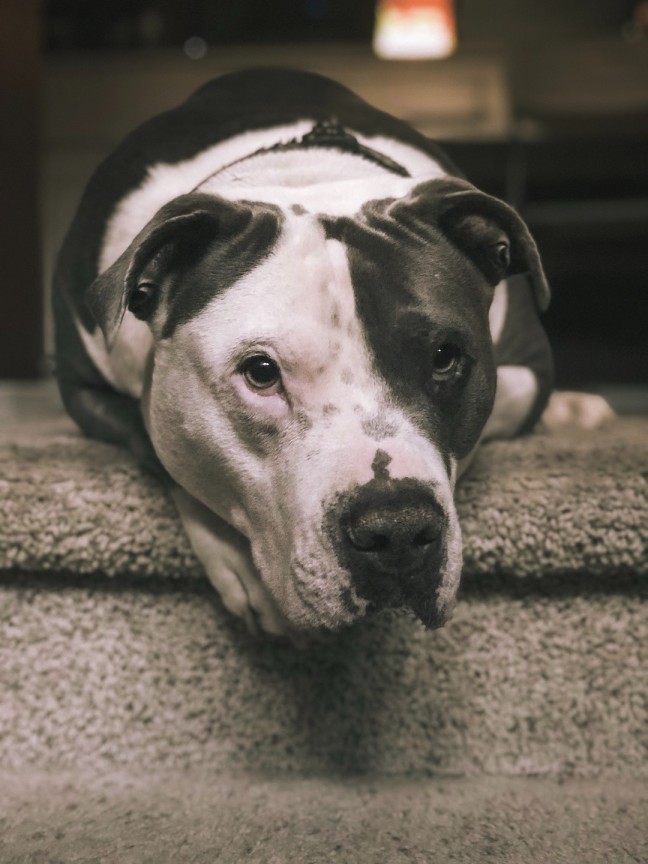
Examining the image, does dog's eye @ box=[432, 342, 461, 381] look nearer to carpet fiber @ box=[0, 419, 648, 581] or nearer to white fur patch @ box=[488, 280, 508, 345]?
carpet fiber @ box=[0, 419, 648, 581]

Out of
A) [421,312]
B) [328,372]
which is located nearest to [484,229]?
[421,312]

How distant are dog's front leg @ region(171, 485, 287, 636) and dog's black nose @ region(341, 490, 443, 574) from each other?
0.74 feet

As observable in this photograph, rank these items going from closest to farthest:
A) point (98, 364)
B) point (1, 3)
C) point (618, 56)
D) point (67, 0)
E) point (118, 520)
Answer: point (118, 520), point (98, 364), point (1, 3), point (618, 56), point (67, 0)

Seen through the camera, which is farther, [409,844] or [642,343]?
[642,343]

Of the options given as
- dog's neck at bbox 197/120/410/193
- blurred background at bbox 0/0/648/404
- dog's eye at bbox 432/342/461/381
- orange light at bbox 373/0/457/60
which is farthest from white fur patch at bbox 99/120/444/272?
orange light at bbox 373/0/457/60

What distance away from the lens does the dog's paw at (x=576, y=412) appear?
6.13 feet

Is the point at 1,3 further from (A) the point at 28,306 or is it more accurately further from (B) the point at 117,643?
(B) the point at 117,643

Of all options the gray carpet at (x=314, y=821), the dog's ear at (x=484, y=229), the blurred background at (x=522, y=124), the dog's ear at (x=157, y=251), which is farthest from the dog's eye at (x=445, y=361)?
the blurred background at (x=522, y=124)

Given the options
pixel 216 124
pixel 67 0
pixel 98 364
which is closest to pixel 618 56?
pixel 67 0

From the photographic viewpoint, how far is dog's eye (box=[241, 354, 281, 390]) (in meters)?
1.07

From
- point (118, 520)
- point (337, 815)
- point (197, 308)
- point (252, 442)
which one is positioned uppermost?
point (197, 308)

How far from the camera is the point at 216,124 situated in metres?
1.56

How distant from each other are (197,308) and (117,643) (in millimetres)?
447

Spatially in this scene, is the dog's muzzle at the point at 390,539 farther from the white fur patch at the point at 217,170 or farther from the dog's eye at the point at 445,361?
the white fur patch at the point at 217,170
